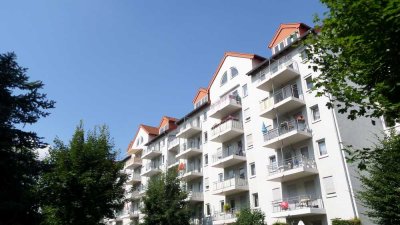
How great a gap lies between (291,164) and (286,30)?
12746 millimetres

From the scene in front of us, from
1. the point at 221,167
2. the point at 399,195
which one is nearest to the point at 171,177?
the point at 221,167

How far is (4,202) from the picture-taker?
1872cm

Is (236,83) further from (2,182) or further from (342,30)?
(342,30)

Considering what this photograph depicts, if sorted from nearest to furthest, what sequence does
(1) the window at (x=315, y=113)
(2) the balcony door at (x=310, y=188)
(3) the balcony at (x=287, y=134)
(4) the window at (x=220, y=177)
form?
(2) the balcony door at (x=310, y=188), (3) the balcony at (x=287, y=134), (1) the window at (x=315, y=113), (4) the window at (x=220, y=177)

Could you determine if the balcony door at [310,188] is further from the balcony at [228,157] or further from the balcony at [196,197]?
the balcony at [196,197]

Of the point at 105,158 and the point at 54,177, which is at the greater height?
the point at 105,158

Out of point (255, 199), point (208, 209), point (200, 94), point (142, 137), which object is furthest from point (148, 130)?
point (255, 199)

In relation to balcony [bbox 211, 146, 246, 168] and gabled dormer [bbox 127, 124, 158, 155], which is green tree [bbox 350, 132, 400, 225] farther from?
gabled dormer [bbox 127, 124, 158, 155]

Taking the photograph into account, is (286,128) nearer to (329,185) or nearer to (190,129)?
(329,185)

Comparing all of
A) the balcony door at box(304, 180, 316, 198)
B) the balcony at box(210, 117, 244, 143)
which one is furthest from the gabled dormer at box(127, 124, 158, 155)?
the balcony door at box(304, 180, 316, 198)

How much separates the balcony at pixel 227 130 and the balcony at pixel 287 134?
500 cm

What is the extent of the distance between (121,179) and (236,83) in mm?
18200

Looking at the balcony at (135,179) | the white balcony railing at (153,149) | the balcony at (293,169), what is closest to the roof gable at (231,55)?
the balcony at (293,169)

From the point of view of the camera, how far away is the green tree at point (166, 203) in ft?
115
